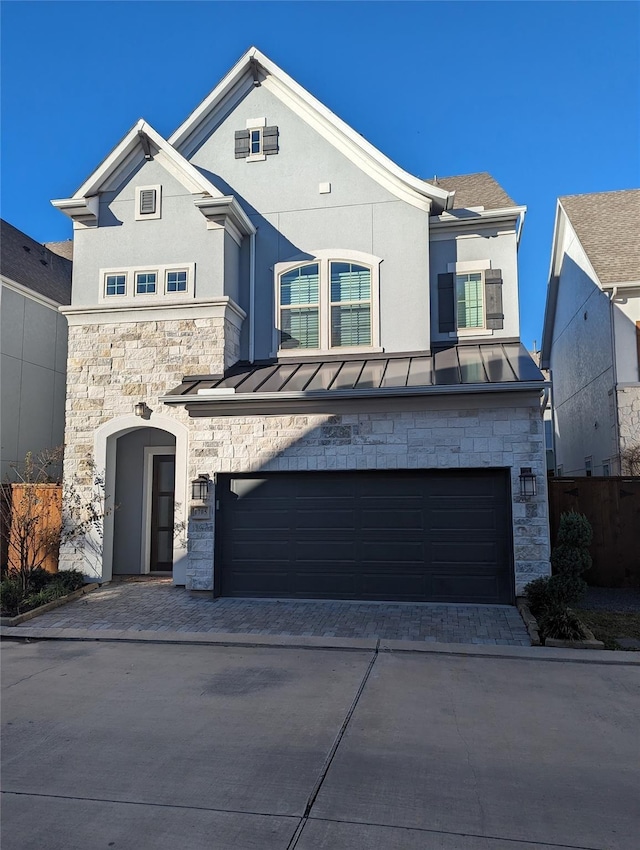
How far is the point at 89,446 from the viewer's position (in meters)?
11.8

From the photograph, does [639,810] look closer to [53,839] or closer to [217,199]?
[53,839]

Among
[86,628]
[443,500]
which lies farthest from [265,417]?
[86,628]

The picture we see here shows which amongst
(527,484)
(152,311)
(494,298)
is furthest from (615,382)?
(152,311)

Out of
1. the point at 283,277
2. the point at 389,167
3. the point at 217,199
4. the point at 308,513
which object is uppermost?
the point at 389,167

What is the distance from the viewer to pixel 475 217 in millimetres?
12594

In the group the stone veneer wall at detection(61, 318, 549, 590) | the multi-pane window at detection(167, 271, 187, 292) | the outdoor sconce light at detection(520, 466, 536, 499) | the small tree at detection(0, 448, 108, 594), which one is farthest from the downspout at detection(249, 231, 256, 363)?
the outdoor sconce light at detection(520, 466, 536, 499)

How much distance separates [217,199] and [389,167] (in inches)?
138

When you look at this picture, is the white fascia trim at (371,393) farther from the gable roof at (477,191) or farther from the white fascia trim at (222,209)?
the gable roof at (477,191)

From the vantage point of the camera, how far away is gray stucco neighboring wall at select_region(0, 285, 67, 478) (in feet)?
46.2

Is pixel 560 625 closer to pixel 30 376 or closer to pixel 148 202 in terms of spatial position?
pixel 148 202

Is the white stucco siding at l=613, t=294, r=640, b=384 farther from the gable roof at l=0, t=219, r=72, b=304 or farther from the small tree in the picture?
the gable roof at l=0, t=219, r=72, b=304

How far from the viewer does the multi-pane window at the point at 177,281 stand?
12.0m

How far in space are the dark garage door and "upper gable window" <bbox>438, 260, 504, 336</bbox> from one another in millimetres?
3806

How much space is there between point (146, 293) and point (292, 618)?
689cm
